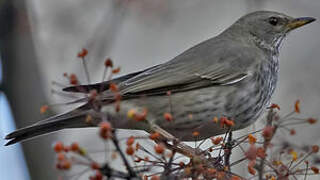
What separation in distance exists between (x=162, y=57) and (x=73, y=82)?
5303 mm

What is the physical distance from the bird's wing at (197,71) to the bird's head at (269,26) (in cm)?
36

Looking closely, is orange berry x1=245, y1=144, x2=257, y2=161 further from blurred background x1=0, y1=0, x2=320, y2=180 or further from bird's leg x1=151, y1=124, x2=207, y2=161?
blurred background x1=0, y1=0, x2=320, y2=180

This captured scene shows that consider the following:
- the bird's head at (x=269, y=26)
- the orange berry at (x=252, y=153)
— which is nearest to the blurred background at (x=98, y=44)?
the bird's head at (x=269, y=26)

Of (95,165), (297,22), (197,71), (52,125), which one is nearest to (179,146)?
(52,125)

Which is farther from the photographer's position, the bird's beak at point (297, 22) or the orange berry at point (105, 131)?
the bird's beak at point (297, 22)

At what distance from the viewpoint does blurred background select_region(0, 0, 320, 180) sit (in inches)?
185

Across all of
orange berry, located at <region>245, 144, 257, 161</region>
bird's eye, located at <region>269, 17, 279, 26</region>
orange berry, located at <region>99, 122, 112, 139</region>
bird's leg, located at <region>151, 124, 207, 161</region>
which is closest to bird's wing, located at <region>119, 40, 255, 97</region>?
bird's leg, located at <region>151, 124, 207, 161</region>

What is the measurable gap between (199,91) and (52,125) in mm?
1155

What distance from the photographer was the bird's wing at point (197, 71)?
4359 millimetres

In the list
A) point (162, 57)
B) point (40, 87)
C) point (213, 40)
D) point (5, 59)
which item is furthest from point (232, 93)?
point (162, 57)

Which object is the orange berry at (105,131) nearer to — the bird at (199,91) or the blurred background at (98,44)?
the bird at (199,91)

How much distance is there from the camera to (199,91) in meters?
4.55

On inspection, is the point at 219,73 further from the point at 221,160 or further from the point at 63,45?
the point at 63,45

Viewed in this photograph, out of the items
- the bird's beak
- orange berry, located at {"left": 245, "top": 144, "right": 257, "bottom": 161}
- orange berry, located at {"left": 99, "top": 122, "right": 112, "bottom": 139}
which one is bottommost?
orange berry, located at {"left": 245, "top": 144, "right": 257, "bottom": 161}
